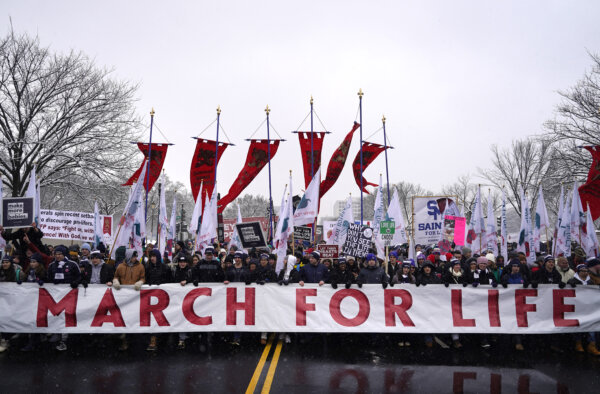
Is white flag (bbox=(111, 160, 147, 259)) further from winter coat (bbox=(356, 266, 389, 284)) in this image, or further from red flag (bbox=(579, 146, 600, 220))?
red flag (bbox=(579, 146, 600, 220))

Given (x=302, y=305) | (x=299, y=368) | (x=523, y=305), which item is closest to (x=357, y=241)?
(x=302, y=305)

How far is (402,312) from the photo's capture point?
8148 mm

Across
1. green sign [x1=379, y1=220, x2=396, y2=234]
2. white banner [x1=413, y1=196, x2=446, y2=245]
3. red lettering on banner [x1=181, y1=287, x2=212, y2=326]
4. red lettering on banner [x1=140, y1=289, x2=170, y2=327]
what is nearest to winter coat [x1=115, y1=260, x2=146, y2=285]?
red lettering on banner [x1=140, y1=289, x2=170, y2=327]

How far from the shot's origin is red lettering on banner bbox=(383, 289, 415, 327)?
809 centimetres

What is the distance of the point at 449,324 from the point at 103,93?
21.5m

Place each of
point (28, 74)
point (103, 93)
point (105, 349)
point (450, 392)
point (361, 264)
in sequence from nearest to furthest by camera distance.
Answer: point (450, 392), point (105, 349), point (361, 264), point (28, 74), point (103, 93)

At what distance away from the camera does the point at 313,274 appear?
9.20 metres

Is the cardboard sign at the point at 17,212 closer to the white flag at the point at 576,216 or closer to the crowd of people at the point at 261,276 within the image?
the crowd of people at the point at 261,276

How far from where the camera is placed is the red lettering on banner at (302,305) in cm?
818

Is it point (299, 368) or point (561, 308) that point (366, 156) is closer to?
point (561, 308)

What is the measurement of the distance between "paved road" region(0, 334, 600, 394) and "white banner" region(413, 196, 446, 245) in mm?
7482

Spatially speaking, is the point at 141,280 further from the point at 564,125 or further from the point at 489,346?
the point at 564,125

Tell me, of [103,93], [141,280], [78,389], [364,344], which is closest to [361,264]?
[364,344]

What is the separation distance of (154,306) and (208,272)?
1.16 metres
